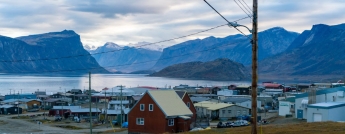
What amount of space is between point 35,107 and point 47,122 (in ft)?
81.2

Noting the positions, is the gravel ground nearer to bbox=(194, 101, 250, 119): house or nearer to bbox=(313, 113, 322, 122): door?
bbox=(194, 101, 250, 119): house

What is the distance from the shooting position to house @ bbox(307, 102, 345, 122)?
35312 mm

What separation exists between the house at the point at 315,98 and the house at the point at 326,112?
327 cm

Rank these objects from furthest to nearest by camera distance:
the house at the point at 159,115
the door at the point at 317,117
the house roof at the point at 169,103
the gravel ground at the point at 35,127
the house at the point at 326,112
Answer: the gravel ground at the point at 35,127, the door at the point at 317,117, the house at the point at 326,112, the house roof at the point at 169,103, the house at the point at 159,115

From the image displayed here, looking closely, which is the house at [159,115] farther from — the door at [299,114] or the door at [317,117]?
the door at [299,114]

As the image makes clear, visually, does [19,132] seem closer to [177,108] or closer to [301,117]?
[177,108]

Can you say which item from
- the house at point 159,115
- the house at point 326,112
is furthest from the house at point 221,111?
the house at point 159,115

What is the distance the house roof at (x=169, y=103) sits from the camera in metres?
33.7

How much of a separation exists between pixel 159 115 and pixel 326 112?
45.5 ft

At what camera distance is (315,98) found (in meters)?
42.7

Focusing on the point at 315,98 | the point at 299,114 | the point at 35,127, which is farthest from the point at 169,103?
the point at 35,127

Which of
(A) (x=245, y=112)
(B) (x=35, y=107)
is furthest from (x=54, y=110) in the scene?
(A) (x=245, y=112)

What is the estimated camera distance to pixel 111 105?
6072 cm

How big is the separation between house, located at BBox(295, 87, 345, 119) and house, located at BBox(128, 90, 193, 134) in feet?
40.5
